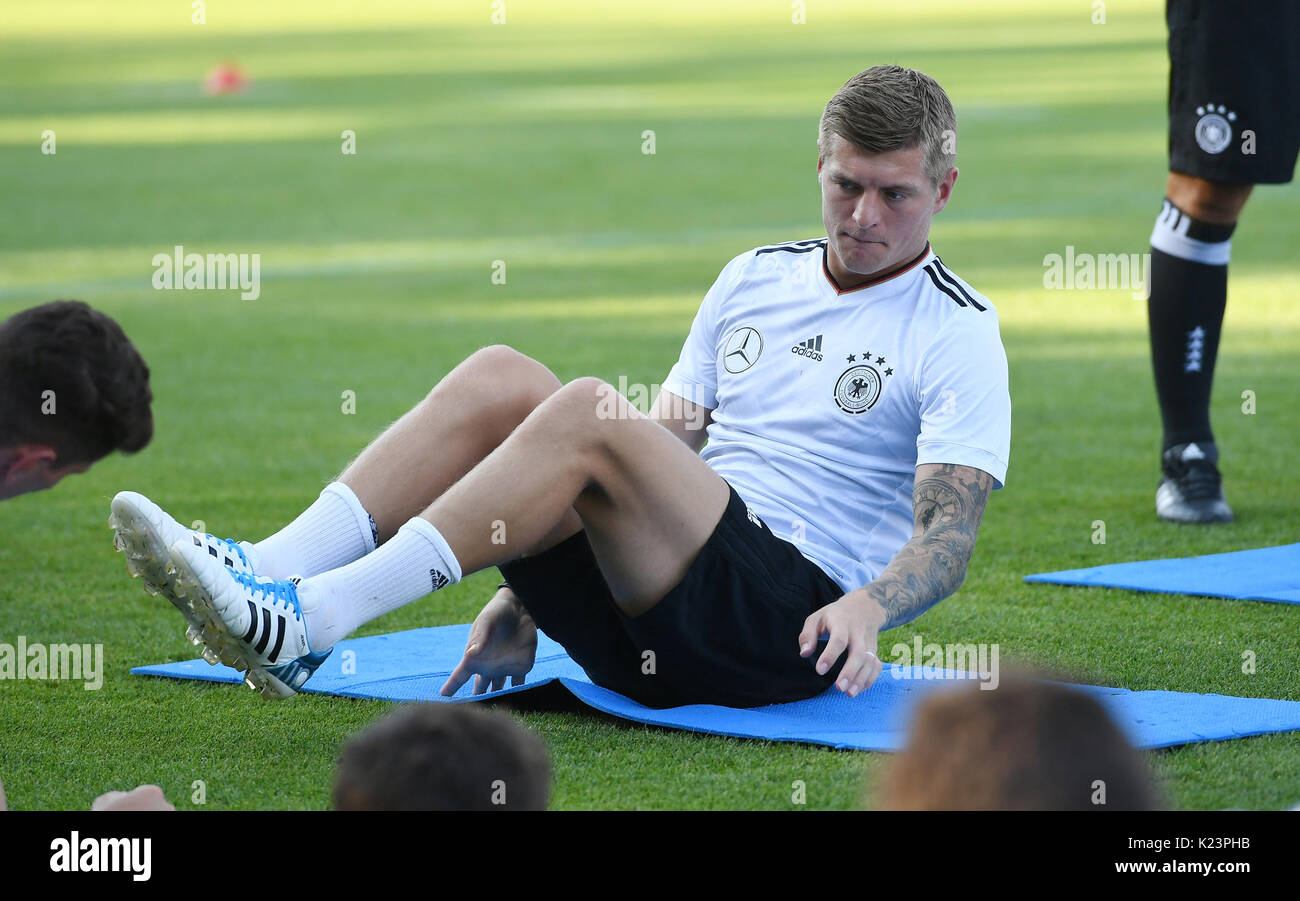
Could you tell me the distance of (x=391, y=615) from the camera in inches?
213

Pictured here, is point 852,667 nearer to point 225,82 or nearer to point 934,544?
point 934,544

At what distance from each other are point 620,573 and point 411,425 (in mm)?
605

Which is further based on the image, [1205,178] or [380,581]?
[1205,178]

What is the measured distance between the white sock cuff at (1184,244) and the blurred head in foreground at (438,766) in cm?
483

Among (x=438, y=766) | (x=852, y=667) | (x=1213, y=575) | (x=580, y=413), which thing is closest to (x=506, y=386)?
(x=580, y=413)

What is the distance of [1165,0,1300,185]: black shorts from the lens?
6137 millimetres

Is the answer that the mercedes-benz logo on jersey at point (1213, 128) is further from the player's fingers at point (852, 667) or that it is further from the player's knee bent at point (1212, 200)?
the player's fingers at point (852, 667)

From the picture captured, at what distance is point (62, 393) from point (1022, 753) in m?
1.58

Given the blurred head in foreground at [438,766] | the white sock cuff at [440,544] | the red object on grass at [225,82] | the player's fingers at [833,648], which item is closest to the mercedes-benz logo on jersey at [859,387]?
the player's fingers at [833,648]

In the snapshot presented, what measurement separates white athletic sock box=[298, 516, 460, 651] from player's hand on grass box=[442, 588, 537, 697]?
61 centimetres

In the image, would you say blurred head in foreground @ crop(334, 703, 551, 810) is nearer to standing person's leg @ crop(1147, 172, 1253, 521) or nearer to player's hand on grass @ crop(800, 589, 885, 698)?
player's hand on grass @ crop(800, 589, 885, 698)

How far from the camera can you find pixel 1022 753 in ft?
6.31

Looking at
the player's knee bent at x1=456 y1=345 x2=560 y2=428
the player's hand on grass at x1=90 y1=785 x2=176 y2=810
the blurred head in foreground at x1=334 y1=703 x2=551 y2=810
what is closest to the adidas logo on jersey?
the player's knee bent at x1=456 y1=345 x2=560 y2=428
